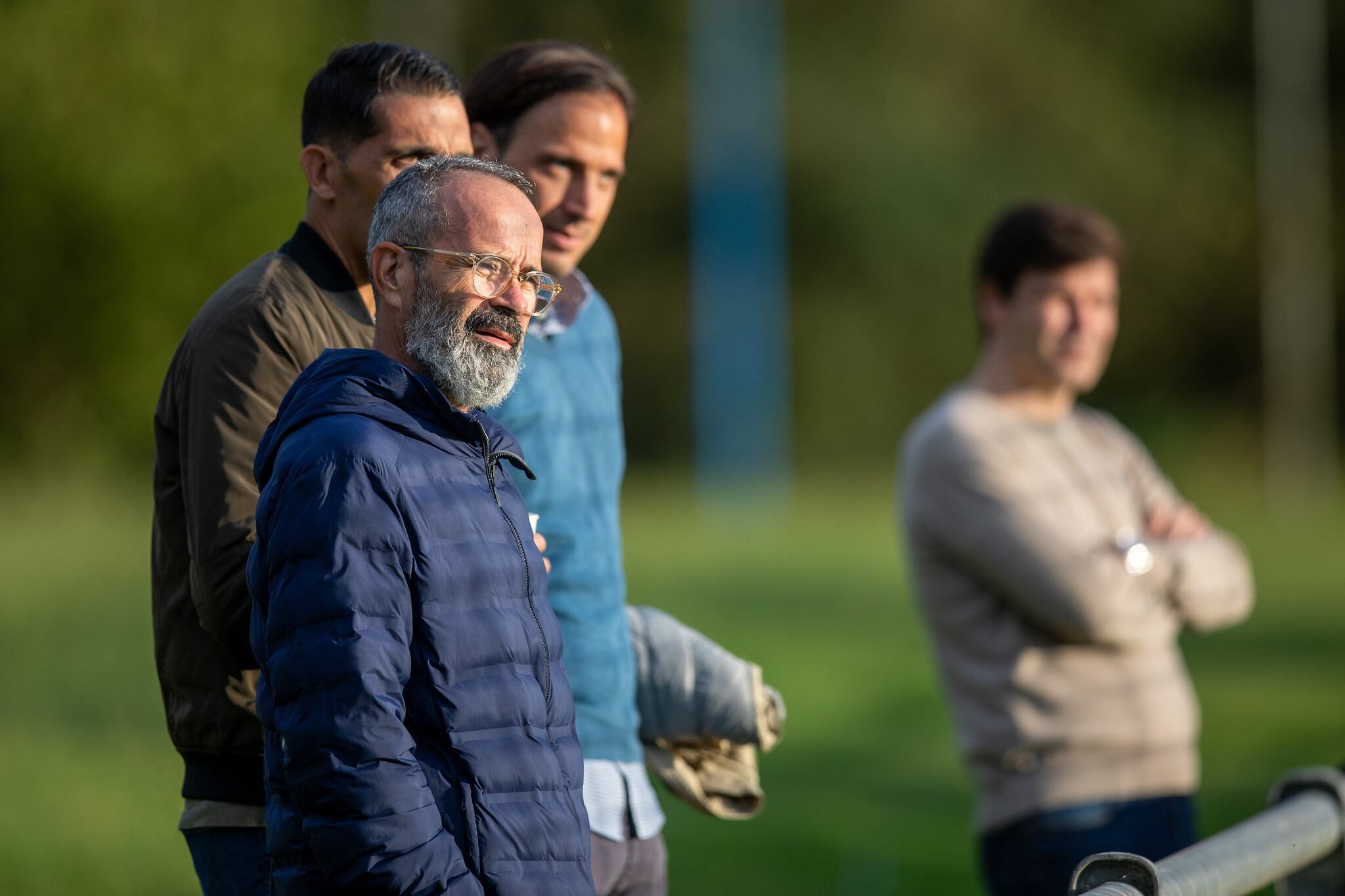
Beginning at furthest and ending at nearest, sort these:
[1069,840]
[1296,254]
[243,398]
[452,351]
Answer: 1. [1296,254]
2. [1069,840]
3. [243,398]
4. [452,351]

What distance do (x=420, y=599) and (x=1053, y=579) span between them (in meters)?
2.07

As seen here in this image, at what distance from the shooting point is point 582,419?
325 cm

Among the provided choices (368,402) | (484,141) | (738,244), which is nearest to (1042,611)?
(484,141)

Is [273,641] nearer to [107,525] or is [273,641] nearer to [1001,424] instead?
[1001,424]

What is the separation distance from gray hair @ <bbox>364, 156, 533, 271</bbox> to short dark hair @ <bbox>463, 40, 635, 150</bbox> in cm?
79

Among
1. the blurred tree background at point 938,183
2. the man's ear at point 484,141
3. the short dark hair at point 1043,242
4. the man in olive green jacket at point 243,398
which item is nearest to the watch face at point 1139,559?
the short dark hair at point 1043,242

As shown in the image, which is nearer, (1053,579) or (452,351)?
(452,351)

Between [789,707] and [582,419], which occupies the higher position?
[582,419]

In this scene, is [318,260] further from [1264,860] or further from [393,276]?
[1264,860]

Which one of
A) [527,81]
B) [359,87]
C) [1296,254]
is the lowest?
[359,87]

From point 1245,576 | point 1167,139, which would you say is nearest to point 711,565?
A: point 1245,576

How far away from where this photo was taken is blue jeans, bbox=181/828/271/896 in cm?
271

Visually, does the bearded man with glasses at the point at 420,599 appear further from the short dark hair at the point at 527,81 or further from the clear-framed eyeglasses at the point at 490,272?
the short dark hair at the point at 527,81

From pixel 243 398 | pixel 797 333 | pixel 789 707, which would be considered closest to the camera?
pixel 243 398
